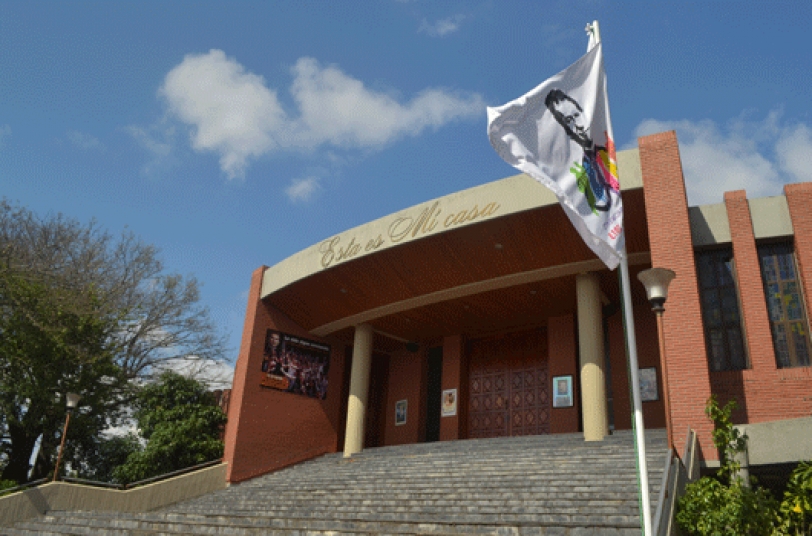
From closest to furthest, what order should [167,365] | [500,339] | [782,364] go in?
1. [782,364]
2. [500,339]
3. [167,365]

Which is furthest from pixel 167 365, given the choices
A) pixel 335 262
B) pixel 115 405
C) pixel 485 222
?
pixel 485 222

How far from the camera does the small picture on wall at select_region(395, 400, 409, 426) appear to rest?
22.5 meters

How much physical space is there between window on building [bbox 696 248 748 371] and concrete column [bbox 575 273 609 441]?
2.33 m

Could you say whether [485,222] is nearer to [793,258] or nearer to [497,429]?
[793,258]

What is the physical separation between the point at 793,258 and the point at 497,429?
9.81 meters

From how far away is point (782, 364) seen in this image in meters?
13.2

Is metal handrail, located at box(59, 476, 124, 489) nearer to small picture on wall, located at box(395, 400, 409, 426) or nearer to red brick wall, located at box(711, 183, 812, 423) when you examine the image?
small picture on wall, located at box(395, 400, 409, 426)

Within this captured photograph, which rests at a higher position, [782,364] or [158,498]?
[782,364]

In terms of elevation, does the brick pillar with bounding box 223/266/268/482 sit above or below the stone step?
above

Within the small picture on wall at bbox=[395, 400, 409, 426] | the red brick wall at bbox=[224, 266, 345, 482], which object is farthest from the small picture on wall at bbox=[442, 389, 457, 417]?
the red brick wall at bbox=[224, 266, 345, 482]

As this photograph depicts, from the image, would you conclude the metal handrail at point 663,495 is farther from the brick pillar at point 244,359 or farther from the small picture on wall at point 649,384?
the brick pillar at point 244,359

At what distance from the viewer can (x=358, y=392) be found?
19.7m

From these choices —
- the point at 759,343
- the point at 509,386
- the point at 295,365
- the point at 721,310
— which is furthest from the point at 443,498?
the point at 295,365

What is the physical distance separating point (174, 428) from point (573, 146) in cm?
1753
